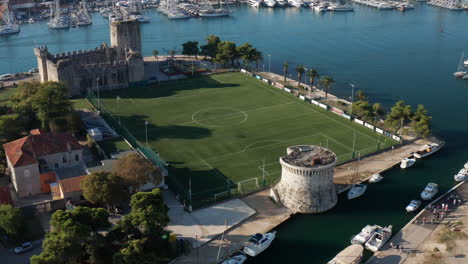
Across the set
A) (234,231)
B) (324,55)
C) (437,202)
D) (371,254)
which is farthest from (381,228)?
(324,55)

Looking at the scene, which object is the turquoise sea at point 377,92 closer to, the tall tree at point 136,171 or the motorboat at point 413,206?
the motorboat at point 413,206

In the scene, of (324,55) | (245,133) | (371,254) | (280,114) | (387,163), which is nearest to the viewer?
(371,254)

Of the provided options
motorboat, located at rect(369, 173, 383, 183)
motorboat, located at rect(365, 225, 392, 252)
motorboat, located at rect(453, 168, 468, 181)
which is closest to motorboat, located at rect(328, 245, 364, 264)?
motorboat, located at rect(365, 225, 392, 252)

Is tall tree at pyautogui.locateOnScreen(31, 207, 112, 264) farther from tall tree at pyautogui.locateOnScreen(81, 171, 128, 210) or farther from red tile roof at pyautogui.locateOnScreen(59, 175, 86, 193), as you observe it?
red tile roof at pyautogui.locateOnScreen(59, 175, 86, 193)

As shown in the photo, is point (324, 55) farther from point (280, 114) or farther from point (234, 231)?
point (234, 231)

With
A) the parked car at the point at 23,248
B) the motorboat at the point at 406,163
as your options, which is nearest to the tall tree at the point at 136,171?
the parked car at the point at 23,248
